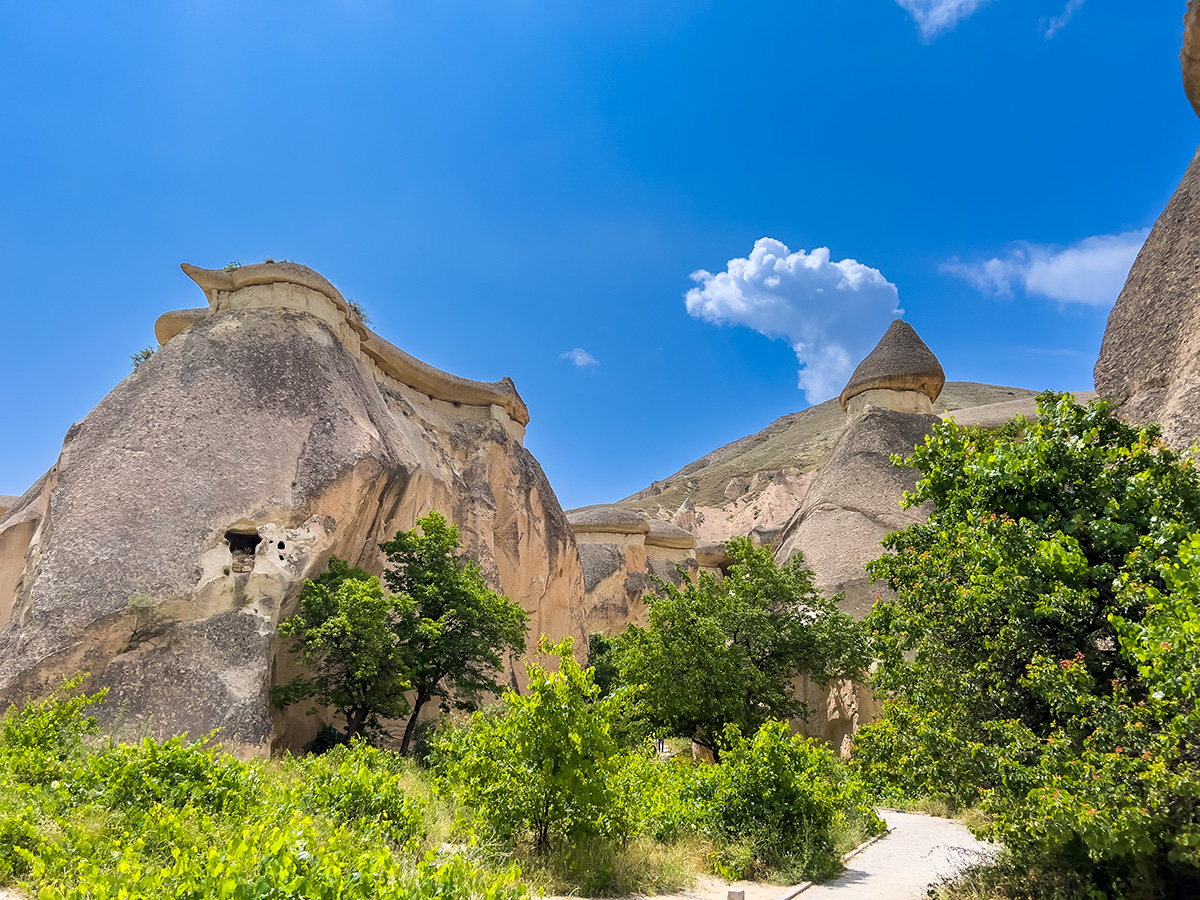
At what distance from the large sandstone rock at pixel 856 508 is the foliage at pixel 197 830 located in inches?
460

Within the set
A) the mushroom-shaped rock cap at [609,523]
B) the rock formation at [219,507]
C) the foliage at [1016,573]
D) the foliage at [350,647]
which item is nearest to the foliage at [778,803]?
the foliage at [1016,573]

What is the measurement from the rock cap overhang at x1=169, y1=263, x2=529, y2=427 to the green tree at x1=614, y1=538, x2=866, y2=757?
1058 cm

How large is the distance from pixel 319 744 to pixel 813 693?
997 cm

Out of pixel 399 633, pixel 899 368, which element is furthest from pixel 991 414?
pixel 399 633

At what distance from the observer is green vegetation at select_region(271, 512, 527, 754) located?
11531mm

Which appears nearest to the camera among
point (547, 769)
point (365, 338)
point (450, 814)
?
point (547, 769)

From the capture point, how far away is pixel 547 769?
6195 mm

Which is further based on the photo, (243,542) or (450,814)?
(243,542)

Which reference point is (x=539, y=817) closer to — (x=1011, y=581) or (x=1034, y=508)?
(x=1011, y=581)

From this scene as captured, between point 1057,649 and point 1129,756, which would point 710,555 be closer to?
point 1057,649

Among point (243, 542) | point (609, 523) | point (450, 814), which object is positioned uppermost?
point (609, 523)

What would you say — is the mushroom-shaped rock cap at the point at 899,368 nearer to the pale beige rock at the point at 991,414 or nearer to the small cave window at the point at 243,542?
the pale beige rock at the point at 991,414

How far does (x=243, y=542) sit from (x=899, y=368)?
17.3 meters

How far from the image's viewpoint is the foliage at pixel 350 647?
1139 cm
